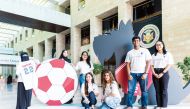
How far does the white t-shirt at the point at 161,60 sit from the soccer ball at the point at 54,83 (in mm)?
2038

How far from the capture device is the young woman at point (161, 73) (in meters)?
5.29

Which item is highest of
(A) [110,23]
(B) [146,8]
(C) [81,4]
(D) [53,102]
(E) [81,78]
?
(C) [81,4]

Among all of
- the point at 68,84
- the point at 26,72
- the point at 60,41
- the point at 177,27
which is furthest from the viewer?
the point at 60,41

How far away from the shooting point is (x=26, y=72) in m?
5.45

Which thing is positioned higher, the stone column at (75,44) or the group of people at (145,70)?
the stone column at (75,44)

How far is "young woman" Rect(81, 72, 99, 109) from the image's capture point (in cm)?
541

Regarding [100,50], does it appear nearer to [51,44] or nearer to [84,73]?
[84,73]

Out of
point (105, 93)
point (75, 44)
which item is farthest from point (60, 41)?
point (105, 93)

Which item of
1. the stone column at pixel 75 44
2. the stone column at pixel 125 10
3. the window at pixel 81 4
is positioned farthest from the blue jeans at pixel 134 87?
the stone column at pixel 75 44

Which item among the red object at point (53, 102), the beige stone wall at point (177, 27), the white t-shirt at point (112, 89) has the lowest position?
the red object at point (53, 102)

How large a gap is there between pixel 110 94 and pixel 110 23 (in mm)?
13150

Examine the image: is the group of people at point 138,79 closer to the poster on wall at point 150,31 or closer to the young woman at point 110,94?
the young woman at point 110,94

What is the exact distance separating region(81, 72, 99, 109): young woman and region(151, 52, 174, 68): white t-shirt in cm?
143

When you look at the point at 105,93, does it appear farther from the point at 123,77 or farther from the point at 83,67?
the point at 83,67
